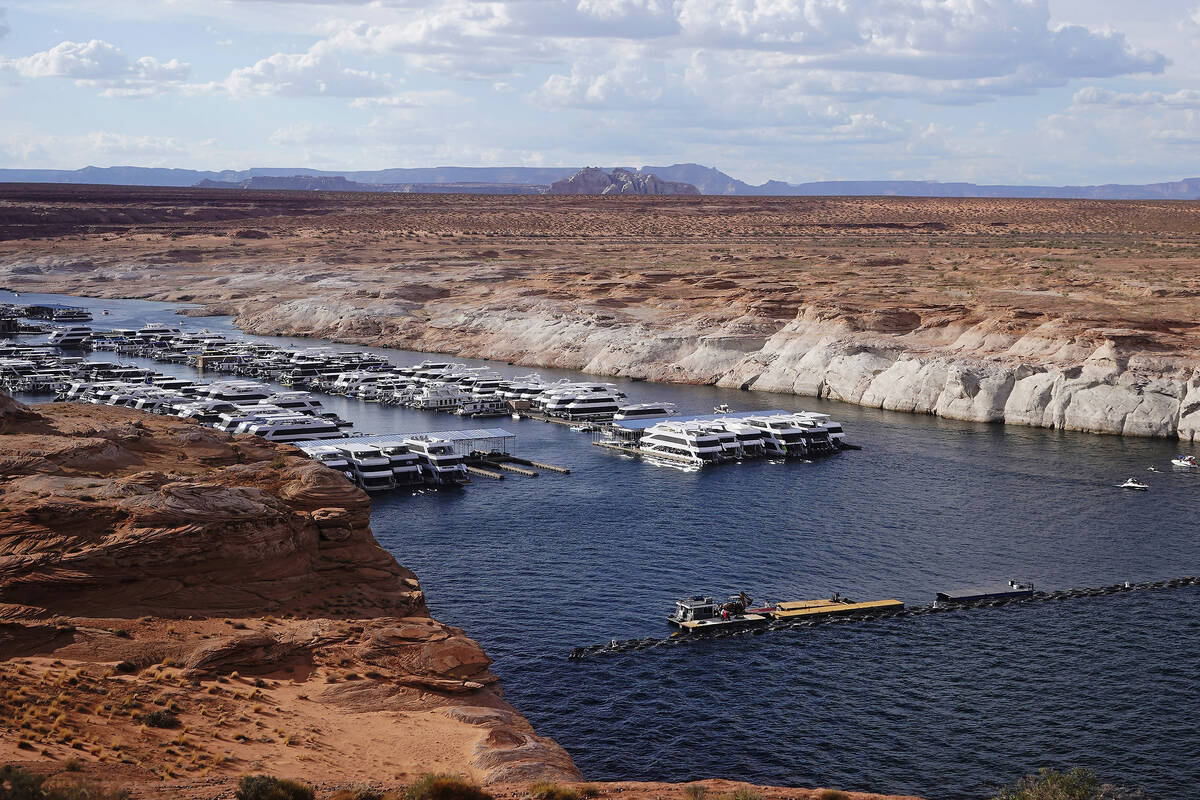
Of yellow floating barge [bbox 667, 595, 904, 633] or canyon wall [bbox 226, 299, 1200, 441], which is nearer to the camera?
yellow floating barge [bbox 667, 595, 904, 633]

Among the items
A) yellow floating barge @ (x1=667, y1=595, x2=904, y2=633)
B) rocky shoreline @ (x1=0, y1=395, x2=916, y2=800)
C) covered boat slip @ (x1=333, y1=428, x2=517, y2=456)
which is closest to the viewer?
rocky shoreline @ (x1=0, y1=395, x2=916, y2=800)

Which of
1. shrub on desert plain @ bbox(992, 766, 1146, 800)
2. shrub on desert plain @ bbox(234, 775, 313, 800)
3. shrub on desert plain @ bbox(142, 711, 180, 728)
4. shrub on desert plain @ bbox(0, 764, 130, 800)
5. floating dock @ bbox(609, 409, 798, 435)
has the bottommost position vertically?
shrub on desert plain @ bbox(992, 766, 1146, 800)

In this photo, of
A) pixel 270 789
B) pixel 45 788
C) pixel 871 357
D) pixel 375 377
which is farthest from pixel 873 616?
pixel 375 377

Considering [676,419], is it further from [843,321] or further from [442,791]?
[442,791]

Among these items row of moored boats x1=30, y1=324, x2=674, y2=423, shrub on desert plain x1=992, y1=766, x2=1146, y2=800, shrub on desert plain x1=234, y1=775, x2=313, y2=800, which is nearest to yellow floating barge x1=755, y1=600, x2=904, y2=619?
shrub on desert plain x1=992, y1=766, x2=1146, y2=800

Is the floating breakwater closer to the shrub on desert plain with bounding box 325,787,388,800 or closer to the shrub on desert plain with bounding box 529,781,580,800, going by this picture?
the shrub on desert plain with bounding box 529,781,580,800

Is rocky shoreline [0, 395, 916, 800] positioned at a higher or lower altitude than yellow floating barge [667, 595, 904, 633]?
higher

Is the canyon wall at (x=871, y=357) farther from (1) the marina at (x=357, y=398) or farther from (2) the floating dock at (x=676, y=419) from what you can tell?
(2) the floating dock at (x=676, y=419)
